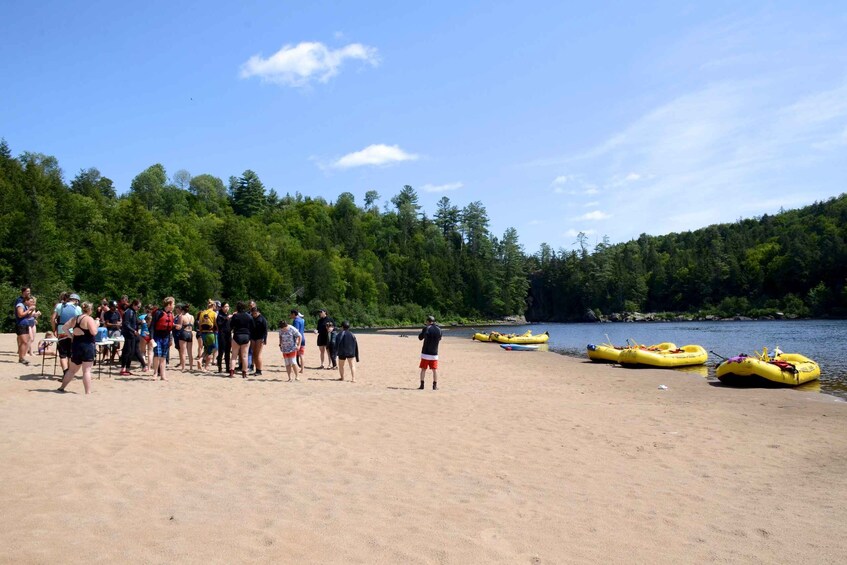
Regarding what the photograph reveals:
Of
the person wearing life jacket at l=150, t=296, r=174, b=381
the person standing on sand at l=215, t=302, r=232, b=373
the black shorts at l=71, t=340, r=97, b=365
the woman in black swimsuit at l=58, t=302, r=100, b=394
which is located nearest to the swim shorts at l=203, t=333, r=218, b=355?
the person standing on sand at l=215, t=302, r=232, b=373

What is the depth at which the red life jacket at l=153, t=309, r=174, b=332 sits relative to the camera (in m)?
14.6

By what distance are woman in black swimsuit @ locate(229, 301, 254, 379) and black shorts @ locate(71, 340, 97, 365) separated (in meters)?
4.29

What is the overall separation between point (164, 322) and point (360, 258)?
98824mm

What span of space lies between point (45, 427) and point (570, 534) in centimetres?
744

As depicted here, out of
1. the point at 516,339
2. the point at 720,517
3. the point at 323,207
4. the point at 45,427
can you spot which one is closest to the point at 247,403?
the point at 45,427

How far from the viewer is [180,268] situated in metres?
64.2

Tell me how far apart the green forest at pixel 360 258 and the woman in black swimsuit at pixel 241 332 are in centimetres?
3313

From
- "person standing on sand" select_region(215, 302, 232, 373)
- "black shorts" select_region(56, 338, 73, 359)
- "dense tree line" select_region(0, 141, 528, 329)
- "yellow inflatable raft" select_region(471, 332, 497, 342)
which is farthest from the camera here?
"dense tree line" select_region(0, 141, 528, 329)

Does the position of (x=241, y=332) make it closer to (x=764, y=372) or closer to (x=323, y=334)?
(x=323, y=334)

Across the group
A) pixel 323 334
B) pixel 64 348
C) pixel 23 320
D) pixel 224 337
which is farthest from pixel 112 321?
pixel 323 334

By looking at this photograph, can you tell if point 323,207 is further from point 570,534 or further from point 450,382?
point 570,534

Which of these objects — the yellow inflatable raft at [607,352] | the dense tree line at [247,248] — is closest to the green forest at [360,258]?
the dense tree line at [247,248]

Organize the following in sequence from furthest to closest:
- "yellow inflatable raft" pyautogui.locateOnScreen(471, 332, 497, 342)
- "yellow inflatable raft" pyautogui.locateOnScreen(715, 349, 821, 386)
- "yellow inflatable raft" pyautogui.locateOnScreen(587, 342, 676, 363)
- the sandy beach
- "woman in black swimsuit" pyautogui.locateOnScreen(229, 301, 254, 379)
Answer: "yellow inflatable raft" pyautogui.locateOnScreen(471, 332, 497, 342), "yellow inflatable raft" pyautogui.locateOnScreen(587, 342, 676, 363), "yellow inflatable raft" pyautogui.locateOnScreen(715, 349, 821, 386), "woman in black swimsuit" pyautogui.locateOnScreen(229, 301, 254, 379), the sandy beach

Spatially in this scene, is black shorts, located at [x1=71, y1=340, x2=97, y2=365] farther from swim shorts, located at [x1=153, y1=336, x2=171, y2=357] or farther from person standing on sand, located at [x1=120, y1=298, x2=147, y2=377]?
person standing on sand, located at [x1=120, y1=298, x2=147, y2=377]
